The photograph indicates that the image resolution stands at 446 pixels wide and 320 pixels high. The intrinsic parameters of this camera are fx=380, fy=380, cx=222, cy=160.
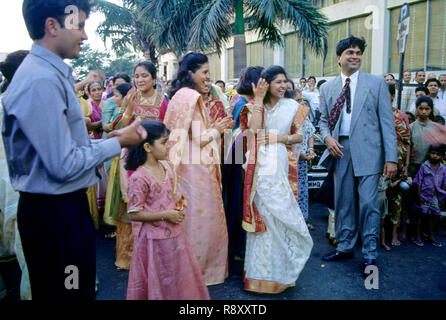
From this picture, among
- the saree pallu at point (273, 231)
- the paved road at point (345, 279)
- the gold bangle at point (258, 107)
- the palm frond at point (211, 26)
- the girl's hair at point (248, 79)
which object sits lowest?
the paved road at point (345, 279)

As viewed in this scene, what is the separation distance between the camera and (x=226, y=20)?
39.5 feet

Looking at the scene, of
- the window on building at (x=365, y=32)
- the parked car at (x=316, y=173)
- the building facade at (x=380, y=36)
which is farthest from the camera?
the window on building at (x=365, y=32)

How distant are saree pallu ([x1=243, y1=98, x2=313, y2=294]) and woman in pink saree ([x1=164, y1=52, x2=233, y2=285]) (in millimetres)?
281

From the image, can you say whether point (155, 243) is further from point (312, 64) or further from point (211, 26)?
point (312, 64)

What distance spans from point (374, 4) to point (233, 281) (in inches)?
485

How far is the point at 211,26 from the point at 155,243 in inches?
407

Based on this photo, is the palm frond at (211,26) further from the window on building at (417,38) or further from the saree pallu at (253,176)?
the saree pallu at (253,176)

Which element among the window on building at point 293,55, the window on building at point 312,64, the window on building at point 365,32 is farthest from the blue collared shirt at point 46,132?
the window on building at point 293,55

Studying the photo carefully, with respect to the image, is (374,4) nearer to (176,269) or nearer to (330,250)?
(330,250)

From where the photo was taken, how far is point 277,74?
322 centimetres

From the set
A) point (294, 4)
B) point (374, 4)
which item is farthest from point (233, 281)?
point (374, 4)

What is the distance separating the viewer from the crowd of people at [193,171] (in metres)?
1.63

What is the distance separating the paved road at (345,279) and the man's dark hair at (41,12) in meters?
2.21

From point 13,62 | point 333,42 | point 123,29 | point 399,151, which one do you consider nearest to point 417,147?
point 399,151
